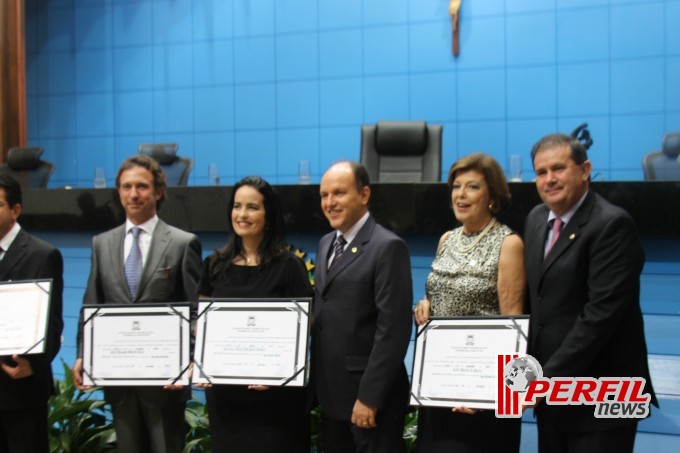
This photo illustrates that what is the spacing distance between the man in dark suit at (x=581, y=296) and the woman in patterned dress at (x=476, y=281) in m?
0.07

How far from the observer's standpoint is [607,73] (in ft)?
20.5

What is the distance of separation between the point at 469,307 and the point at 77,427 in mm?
1929

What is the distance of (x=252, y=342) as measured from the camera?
2121mm

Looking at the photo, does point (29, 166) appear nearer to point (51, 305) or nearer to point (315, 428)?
point (51, 305)

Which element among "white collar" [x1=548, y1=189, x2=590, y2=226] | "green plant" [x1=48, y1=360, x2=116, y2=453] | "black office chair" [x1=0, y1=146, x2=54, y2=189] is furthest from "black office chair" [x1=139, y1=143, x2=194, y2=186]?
"white collar" [x1=548, y1=189, x2=590, y2=226]

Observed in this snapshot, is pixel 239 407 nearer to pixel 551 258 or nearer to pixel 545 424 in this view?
pixel 545 424

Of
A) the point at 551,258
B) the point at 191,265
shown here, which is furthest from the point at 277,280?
the point at 551,258

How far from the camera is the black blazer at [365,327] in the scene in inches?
77.8

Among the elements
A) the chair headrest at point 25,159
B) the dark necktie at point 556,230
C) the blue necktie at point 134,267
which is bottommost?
the blue necktie at point 134,267

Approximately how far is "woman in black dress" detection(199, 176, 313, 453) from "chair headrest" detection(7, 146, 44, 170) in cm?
490

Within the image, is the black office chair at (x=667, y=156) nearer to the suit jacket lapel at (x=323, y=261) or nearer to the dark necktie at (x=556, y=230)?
the dark necktie at (x=556, y=230)

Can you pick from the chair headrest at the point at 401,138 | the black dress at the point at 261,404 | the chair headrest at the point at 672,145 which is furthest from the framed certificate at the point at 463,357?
the chair headrest at the point at 672,145

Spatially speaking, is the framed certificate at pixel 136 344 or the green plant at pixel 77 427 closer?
the framed certificate at pixel 136 344

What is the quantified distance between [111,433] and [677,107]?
5620 millimetres
